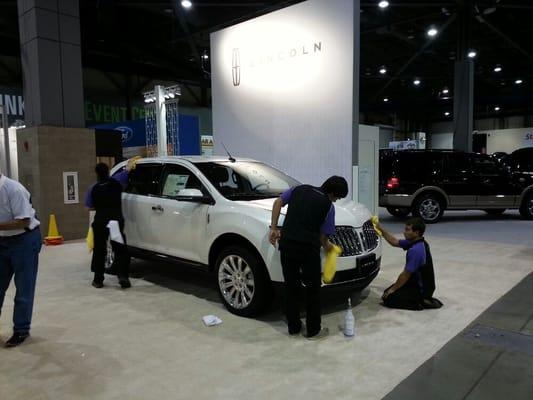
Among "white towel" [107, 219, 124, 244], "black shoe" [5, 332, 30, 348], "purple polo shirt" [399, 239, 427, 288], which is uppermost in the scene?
"white towel" [107, 219, 124, 244]

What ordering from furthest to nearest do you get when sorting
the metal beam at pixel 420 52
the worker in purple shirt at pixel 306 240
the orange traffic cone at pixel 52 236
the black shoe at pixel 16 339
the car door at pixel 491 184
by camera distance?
the metal beam at pixel 420 52, the car door at pixel 491 184, the orange traffic cone at pixel 52 236, the black shoe at pixel 16 339, the worker in purple shirt at pixel 306 240

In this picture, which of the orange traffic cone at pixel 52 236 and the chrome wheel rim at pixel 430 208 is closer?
the orange traffic cone at pixel 52 236

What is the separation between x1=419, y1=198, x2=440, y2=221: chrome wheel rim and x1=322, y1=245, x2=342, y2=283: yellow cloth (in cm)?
825

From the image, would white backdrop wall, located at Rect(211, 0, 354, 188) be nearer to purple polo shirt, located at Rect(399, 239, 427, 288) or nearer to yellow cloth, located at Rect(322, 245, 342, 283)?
purple polo shirt, located at Rect(399, 239, 427, 288)

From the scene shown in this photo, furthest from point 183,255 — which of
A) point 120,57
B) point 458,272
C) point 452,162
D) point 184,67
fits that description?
point 184,67

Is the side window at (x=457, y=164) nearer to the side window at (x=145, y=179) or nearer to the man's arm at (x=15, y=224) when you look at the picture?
the side window at (x=145, y=179)

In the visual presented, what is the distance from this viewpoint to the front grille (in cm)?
441

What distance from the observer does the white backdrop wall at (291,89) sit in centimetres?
791

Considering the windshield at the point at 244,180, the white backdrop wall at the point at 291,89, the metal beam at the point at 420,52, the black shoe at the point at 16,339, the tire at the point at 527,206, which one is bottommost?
the black shoe at the point at 16,339

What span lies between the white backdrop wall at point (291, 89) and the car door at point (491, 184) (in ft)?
18.2

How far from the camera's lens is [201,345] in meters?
3.91

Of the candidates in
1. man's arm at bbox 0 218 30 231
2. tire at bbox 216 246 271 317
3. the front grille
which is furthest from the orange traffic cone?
the front grille

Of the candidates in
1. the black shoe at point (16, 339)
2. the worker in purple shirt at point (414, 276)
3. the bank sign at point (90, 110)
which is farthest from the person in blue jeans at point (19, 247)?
the bank sign at point (90, 110)

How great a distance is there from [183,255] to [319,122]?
4178mm
